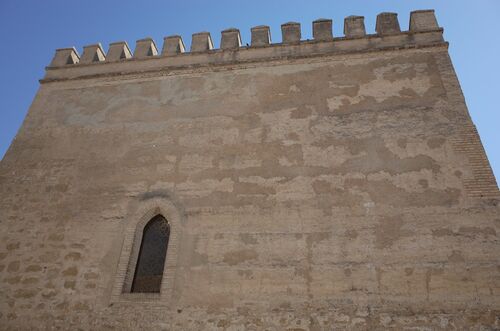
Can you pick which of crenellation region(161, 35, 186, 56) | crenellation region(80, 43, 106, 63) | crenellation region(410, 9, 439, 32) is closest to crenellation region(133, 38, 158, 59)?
crenellation region(161, 35, 186, 56)

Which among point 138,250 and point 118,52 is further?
point 118,52

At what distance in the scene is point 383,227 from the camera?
191 inches

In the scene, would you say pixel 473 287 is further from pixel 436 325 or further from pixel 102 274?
pixel 102 274

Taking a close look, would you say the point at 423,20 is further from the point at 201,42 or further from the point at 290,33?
the point at 201,42

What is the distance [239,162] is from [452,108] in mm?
3221

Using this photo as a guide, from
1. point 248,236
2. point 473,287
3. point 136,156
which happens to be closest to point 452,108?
point 473,287

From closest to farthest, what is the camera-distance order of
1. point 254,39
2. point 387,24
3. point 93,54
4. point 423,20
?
point 423,20, point 387,24, point 254,39, point 93,54

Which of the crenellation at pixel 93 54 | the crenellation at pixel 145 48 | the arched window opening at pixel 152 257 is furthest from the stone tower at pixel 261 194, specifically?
the crenellation at pixel 93 54

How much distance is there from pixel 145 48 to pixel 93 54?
1132mm

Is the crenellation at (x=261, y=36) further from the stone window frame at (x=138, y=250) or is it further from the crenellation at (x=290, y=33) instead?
the stone window frame at (x=138, y=250)

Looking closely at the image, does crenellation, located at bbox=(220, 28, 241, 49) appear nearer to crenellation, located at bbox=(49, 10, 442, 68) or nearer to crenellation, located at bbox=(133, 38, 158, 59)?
crenellation, located at bbox=(49, 10, 442, 68)

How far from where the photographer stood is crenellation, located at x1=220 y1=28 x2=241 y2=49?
7.16 m

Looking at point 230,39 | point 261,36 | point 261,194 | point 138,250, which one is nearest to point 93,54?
point 230,39

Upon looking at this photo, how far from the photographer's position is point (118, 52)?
760 cm
